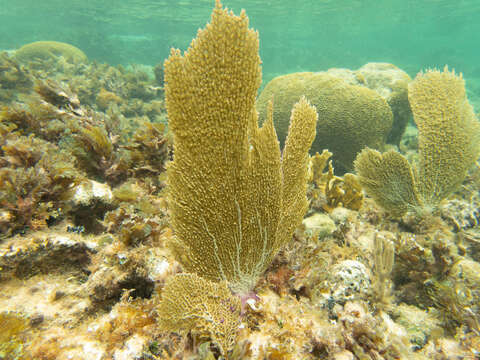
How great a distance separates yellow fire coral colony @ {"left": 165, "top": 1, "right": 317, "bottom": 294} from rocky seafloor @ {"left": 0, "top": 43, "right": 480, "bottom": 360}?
1.29ft

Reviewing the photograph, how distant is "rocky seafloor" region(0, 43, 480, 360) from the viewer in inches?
58.2

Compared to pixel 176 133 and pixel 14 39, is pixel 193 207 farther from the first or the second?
pixel 14 39

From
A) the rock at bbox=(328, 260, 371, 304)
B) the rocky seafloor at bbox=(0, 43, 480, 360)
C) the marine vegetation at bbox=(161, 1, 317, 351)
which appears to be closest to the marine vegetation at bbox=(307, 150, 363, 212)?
the rocky seafloor at bbox=(0, 43, 480, 360)

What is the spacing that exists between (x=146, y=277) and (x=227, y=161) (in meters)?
1.28

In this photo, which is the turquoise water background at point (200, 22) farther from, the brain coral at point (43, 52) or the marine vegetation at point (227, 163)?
the marine vegetation at point (227, 163)

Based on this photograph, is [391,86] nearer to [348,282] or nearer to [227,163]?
[348,282]

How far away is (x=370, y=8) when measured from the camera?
4200 cm

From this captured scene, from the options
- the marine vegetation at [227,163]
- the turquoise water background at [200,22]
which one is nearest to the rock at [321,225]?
the marine vegetation at [227,163]

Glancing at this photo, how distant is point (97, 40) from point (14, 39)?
1722 centimetres

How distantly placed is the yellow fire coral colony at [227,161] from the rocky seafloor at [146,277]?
0.39m

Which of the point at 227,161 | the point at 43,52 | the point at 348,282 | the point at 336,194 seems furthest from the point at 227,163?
the point at 43,52

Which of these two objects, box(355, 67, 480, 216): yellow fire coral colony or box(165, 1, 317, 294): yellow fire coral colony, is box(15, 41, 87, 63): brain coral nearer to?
box(165, 1, 317, 294): yellow fire coral colony

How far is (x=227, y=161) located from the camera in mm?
1540

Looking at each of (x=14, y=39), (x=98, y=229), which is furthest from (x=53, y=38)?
(x=98, y=229)
